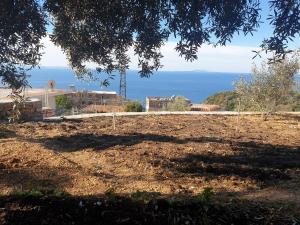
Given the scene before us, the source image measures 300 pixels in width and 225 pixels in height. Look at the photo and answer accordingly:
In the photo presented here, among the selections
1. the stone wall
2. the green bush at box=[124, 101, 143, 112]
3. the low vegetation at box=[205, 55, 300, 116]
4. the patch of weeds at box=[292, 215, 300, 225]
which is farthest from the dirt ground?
the green bush at box=[124, 101, 143, 112]

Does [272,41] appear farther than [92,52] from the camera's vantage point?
No

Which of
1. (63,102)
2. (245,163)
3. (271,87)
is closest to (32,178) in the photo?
(245,163)

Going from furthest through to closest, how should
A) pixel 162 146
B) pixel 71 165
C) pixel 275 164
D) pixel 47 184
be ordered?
→ pixel 162 146 → pixel 275 164 → pixel 71 165 → pixel 47 184

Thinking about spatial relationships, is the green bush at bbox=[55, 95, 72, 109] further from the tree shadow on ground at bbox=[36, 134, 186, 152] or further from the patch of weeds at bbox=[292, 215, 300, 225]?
the patch of weeds at bbox=[292, 215, 300, 225]

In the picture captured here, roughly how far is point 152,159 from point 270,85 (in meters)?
10.5

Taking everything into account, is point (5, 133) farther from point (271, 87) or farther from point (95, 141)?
point (271, 87)

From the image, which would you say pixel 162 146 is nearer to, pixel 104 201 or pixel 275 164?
pixel 275 164

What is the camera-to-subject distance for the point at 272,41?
5.61m

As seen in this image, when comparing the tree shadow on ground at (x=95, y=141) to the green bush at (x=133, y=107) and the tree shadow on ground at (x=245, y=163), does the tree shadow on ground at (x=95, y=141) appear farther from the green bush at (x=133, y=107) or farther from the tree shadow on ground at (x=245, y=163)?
the green bush at (x=133, y=107)

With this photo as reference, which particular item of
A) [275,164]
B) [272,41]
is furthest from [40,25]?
[275,164]

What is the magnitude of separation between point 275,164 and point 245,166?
90 centimetres

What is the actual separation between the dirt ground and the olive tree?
11.3 feet

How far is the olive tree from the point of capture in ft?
62.0

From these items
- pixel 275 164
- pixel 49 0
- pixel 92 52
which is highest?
pixel 49 0
